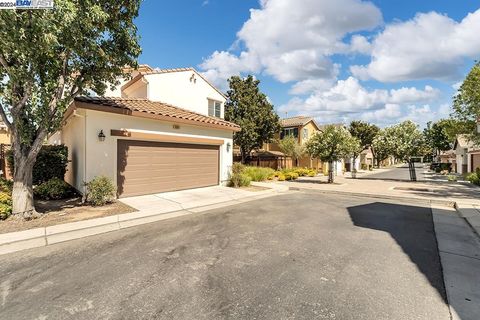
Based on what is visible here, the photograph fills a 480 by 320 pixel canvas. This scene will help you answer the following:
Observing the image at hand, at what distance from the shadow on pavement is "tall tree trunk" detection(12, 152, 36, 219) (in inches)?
375

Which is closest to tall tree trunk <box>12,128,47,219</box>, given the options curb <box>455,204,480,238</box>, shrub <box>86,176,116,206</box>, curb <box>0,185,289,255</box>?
curb <box>0,185,289,255</box>

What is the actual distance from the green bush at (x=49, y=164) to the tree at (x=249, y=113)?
14583 millimetres

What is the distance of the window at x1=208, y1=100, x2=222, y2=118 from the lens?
2092 centimetres

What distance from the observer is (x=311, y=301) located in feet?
12.0

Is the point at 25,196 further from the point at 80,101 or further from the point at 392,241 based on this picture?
the point at 392,241

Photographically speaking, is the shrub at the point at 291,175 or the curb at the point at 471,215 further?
the shrub at the point at 291,175

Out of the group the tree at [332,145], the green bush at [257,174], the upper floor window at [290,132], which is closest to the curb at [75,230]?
the green bush at [257,174]

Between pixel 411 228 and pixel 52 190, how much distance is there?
41.1ft

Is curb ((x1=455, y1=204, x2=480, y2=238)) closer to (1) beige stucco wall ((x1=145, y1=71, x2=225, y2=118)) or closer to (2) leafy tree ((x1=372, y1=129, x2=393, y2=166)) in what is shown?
(2) leafy tree ((x1=372, y1=129, x2=393, y2=166))

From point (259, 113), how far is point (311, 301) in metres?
22.0

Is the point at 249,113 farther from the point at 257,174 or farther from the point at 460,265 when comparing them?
the point at 460,265

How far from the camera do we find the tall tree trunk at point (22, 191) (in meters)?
7.32

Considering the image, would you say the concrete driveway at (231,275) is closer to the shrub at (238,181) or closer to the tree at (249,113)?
the shrub at (238,181)

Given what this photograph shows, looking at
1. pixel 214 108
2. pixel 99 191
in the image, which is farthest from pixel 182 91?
pixel 99 191
